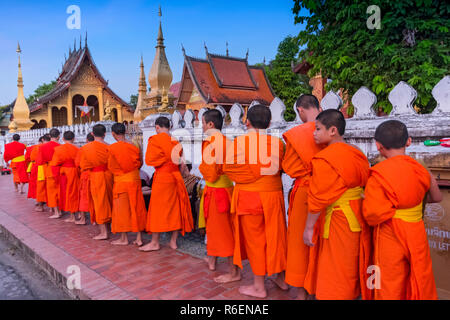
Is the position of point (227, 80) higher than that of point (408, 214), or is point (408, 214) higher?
point (227, 80)

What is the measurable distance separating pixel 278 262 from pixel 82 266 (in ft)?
7.54

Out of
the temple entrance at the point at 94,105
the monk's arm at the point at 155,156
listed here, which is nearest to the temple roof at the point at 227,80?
the temple entrance at the point at 94,105

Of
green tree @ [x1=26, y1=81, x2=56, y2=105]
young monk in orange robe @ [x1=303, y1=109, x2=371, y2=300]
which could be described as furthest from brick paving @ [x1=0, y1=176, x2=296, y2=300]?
green tree @ [x1=26, y1=81, x2=56, y2=105]

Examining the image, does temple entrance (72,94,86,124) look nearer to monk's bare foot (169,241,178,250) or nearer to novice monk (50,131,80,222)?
novice monk (50,131,80,222)

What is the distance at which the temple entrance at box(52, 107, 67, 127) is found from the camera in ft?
76.8

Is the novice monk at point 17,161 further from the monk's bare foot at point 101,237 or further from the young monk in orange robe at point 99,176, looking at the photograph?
the monk's bare foot at point 101,237

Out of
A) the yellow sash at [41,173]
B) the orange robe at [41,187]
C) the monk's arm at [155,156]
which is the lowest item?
the orange robe at [41,187]

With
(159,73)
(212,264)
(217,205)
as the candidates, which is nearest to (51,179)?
(159,73)

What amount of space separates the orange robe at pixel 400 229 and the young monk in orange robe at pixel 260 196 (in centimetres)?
91

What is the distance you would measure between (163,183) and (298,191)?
6.70 feet

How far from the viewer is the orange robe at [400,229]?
208cm

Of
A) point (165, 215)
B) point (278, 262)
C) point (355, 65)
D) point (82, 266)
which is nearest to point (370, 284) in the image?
point (278, 262)

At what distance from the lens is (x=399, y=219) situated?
2143 millimetres

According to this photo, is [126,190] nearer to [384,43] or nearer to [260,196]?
[260,196]
